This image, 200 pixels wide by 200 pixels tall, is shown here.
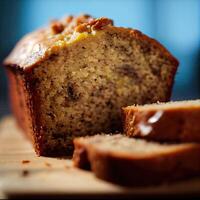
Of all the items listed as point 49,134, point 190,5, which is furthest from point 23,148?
point 190,5

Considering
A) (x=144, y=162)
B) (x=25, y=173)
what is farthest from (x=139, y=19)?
(x=144, y=162)

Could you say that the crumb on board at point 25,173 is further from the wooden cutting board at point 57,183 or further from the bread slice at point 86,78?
the bread slice at point 86,78

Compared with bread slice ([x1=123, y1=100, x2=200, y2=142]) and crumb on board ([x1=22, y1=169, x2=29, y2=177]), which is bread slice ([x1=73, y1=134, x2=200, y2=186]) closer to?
bread slice ([x1=123, y1=100, x2=200, y2=142])

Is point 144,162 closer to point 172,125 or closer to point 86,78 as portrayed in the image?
point 172,125

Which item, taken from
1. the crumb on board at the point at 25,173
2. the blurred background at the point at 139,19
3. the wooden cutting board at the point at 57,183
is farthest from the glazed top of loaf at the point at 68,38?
the blurred background at the point at 139,19

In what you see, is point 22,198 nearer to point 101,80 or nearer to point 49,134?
point 49,134

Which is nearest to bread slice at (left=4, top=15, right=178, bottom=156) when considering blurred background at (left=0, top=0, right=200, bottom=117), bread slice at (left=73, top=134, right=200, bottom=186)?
bread slice at (left=73, top=134, right=200, bottom=186)
